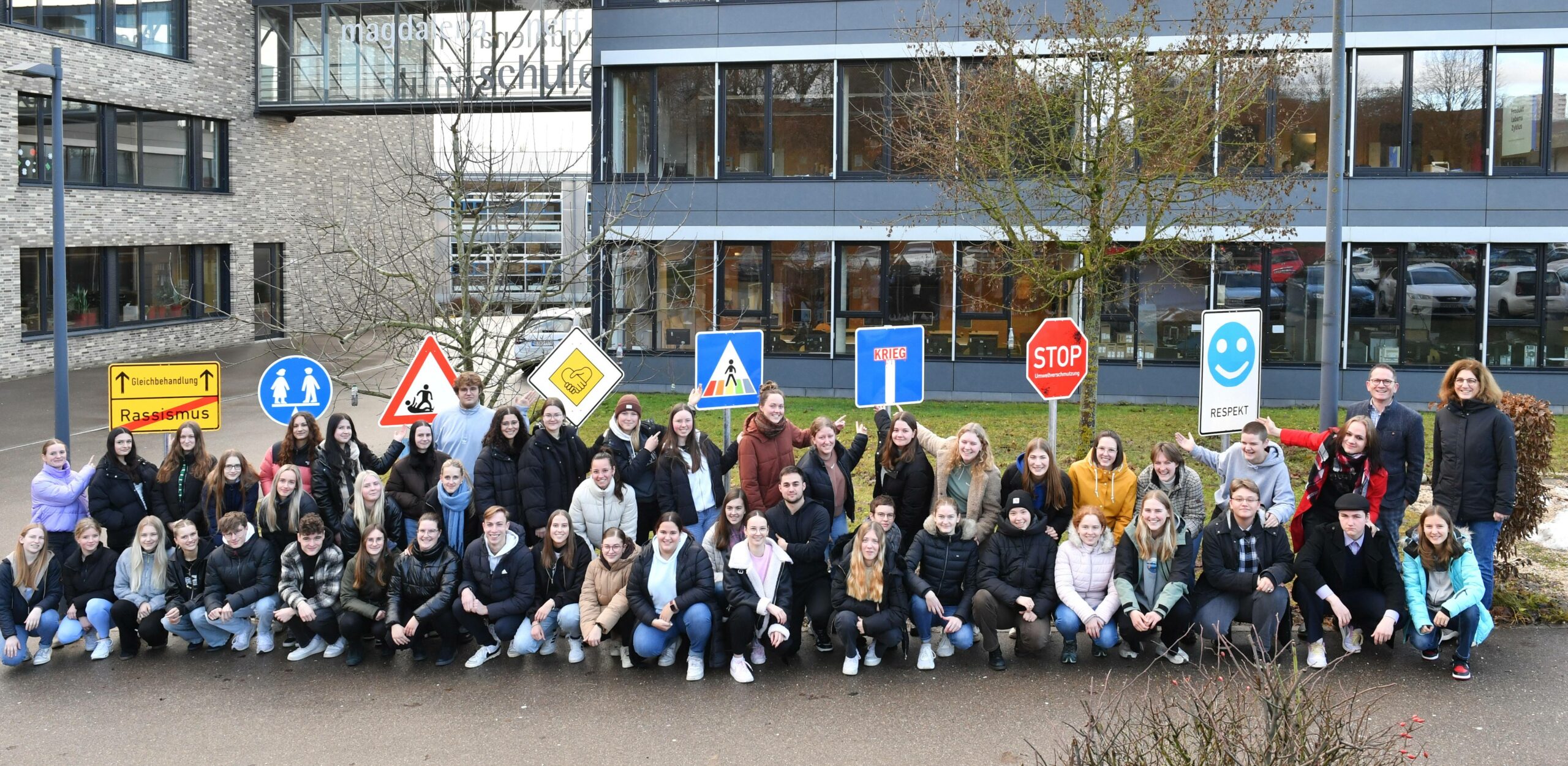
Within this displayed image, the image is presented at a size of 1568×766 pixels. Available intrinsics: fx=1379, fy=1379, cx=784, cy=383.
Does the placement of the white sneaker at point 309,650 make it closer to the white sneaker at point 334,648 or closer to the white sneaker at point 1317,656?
the white sneaker at point 334,648

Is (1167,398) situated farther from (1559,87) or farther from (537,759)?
(537,759)

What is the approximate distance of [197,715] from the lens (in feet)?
27.5

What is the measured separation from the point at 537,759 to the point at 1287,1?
18315mm

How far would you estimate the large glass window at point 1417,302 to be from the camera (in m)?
21.9

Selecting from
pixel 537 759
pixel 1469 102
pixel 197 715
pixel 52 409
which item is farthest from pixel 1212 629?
pixel 52 409

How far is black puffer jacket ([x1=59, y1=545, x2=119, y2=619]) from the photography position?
967 centimetres

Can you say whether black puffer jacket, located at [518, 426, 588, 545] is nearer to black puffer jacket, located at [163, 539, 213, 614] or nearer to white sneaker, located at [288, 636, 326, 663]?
white sneaker, located at [288, 636, 326, 663]

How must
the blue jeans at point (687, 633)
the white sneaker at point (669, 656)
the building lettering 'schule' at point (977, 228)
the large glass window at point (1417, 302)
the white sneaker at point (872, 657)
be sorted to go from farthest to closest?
the large glass window at point (1417, 302) → the building lettering 'schule' at point (977, 228) → the white sneaker at point (669, 656) → the white sneaker at point (872, 657) → the blue jeans at point (687, 633)

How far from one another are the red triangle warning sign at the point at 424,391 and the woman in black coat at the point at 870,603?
3.94m

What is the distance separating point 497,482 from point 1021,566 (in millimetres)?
3929

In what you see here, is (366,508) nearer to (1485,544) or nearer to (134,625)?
(134,625)

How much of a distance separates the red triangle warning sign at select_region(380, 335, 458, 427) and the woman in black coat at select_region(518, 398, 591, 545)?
1030 mm

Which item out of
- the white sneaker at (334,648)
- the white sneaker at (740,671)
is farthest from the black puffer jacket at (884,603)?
the white sneaker at (334,648)

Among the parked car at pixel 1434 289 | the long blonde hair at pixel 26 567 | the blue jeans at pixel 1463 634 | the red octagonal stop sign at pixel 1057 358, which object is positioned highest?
the parked car at pixel 1434 289
